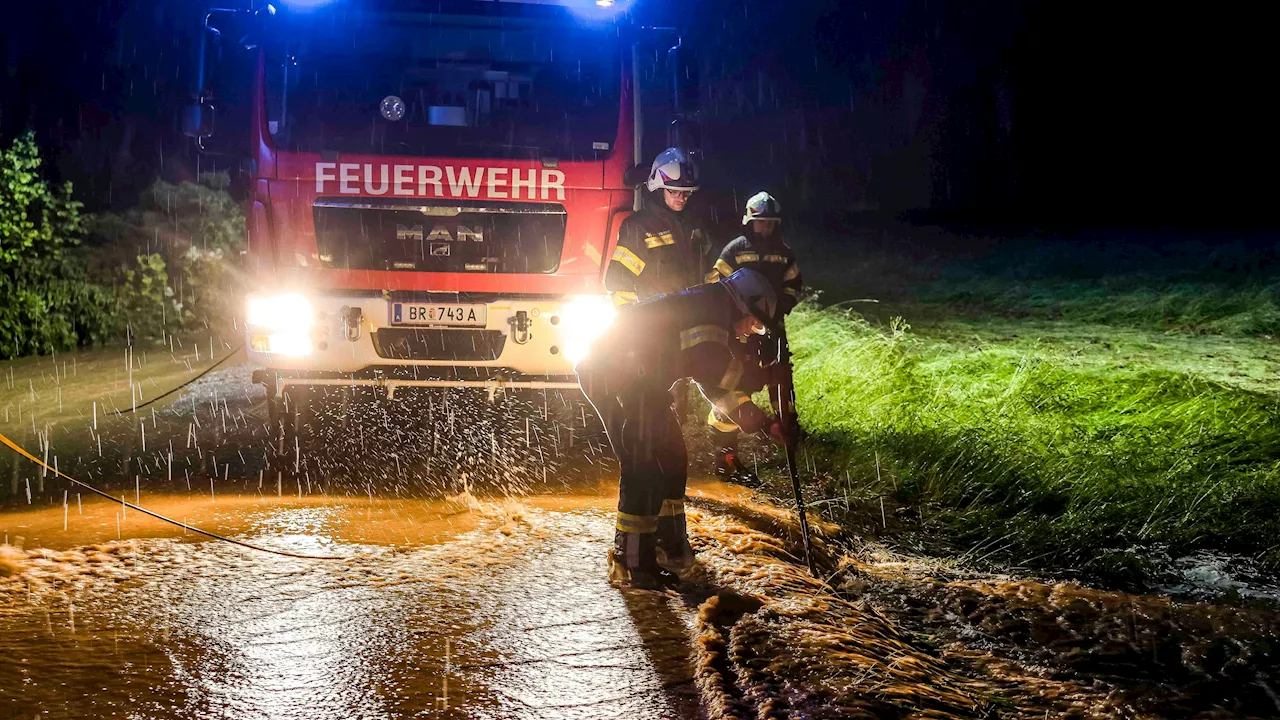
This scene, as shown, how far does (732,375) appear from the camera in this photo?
176 inches

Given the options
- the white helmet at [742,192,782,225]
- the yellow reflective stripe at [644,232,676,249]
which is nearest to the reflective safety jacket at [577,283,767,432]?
the yellow reflective stripe at [644,232,676,249]

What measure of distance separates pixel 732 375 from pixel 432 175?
3.08m

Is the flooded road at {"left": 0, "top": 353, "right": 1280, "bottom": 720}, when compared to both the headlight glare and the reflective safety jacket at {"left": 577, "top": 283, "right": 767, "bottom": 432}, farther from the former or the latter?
the headlight glare

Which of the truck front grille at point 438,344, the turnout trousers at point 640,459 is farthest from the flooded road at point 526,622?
the truck front grille at point 438,344

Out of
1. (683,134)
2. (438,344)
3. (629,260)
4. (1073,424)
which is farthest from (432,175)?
(1073,424)

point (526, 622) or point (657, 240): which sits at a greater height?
point (657, 240)

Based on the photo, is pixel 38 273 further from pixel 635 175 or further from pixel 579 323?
pixel 635 175

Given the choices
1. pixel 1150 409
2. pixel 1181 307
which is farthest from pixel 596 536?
pixel 1181 307

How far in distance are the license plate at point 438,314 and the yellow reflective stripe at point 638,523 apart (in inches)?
109

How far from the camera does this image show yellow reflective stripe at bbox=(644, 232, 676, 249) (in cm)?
643

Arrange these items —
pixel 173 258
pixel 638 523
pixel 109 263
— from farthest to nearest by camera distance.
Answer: pixel 173 258
pixel 109 263
pixel 638 523

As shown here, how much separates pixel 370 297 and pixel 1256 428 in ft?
16.4

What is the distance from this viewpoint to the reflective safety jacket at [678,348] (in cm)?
427

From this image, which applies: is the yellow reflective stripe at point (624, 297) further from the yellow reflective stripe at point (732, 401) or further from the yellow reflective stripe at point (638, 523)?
the yellow reflective stripe at point (638, 523)
